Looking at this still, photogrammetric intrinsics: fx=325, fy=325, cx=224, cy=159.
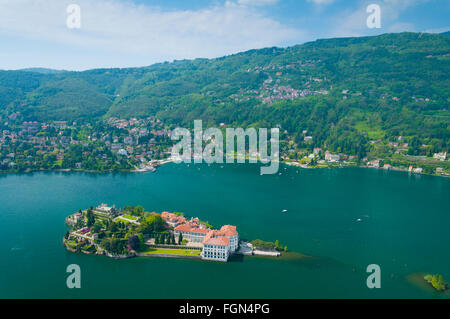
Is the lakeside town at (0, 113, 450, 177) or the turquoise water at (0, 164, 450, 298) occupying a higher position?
the lakeside town at (0, 113, 450, 177)

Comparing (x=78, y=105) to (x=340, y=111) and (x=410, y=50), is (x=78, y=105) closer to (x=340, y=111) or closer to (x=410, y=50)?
(x=340, y=111)

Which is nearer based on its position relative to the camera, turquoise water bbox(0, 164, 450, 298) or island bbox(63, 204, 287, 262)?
turquoise water bbox(0, 164, 450, 298)

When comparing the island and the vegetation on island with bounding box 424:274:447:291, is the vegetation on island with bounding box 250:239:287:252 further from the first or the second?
the vegetation on island with bounding box 424:274:447:291


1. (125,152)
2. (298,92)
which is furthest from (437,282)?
(298,92)

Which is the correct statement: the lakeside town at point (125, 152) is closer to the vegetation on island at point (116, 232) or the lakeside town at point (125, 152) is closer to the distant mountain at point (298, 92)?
the distant mountain at point (298, 92)

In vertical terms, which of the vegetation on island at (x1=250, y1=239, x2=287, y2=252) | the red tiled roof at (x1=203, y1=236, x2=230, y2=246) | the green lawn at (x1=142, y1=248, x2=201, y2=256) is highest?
the red tiled roof at (x1=203, y1=236, x2=230, y2=246)

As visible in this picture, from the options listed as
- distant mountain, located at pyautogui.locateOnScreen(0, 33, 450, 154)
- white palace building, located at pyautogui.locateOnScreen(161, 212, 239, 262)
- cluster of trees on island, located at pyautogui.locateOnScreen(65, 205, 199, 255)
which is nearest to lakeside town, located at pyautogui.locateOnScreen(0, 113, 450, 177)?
distant mountain, located at pyautogui.locateOnScreen(0, 33, 450, 154)

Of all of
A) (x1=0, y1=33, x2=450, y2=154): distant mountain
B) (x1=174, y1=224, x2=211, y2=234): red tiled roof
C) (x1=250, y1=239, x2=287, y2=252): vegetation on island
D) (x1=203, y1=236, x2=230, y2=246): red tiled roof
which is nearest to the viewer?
(x1=203, y1=236, x2=230, y2=246): red tiled roof
